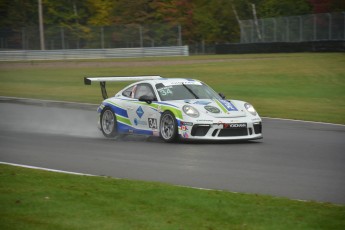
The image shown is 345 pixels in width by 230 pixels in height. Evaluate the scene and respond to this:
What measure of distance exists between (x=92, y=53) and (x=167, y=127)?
43.0m

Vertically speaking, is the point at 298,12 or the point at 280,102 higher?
the point at 298,12

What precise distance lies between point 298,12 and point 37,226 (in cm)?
5860

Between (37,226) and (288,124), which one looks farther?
(288,124)

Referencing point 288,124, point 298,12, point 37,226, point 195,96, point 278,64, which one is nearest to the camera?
point 37,226

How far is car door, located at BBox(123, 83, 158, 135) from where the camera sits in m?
15.1

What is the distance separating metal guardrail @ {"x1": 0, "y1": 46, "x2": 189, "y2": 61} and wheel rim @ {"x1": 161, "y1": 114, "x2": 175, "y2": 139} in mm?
41818

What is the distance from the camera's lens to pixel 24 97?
30.0 metres

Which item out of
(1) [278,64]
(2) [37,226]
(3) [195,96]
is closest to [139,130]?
(3) [195,96]

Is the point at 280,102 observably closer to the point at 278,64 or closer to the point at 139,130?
the point at 139,130

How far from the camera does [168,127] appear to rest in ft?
48.5

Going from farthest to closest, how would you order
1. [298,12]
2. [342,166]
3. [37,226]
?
[298,12]
[342,166]
[37,226]

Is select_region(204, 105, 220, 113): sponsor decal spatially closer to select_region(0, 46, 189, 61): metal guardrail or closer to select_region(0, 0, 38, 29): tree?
select_region(0, 46, 189, 61): metal guardrail

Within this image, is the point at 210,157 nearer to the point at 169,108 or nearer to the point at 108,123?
the point at 169,108

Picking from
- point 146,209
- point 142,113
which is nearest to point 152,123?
point 142,113
